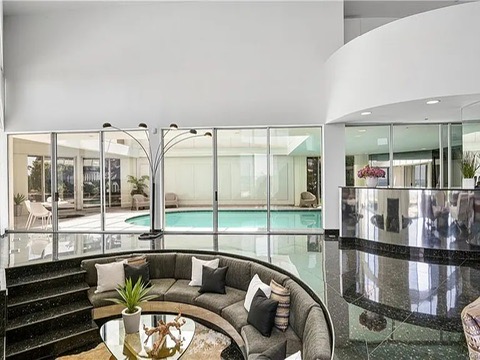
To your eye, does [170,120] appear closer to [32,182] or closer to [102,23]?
[102,23]

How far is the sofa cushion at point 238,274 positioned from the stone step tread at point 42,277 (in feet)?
8.12

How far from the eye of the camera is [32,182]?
8406mm

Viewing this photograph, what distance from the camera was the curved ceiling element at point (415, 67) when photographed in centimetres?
490

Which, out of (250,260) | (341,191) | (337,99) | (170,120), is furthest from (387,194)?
(170,120)

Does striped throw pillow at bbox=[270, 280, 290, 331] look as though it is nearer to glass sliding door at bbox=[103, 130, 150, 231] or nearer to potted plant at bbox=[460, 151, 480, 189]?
potted plant at bbox=[460, 151, 480, 189]

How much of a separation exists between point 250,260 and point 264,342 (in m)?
1.84

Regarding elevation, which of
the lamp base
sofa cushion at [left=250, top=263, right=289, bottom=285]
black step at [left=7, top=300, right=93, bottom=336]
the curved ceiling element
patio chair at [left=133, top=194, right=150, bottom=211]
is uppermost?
the curved ceiling element

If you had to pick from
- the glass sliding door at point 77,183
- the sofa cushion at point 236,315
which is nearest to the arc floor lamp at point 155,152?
the glass sliding door at point 77,183

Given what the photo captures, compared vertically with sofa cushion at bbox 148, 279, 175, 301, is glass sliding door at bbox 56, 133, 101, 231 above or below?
above

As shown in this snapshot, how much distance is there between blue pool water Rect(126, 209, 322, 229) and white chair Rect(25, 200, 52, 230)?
83.6 inches

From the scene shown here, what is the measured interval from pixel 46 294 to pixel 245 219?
4626 millimetres

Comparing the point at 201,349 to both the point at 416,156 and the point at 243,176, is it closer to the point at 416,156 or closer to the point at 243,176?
the point at 243,176

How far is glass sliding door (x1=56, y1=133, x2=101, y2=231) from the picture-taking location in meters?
8.34

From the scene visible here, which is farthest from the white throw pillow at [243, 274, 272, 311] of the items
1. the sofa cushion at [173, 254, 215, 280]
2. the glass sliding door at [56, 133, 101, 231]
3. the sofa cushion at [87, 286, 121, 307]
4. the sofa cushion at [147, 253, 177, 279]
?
the glass sliding door at [56, 133, 101, 231]
